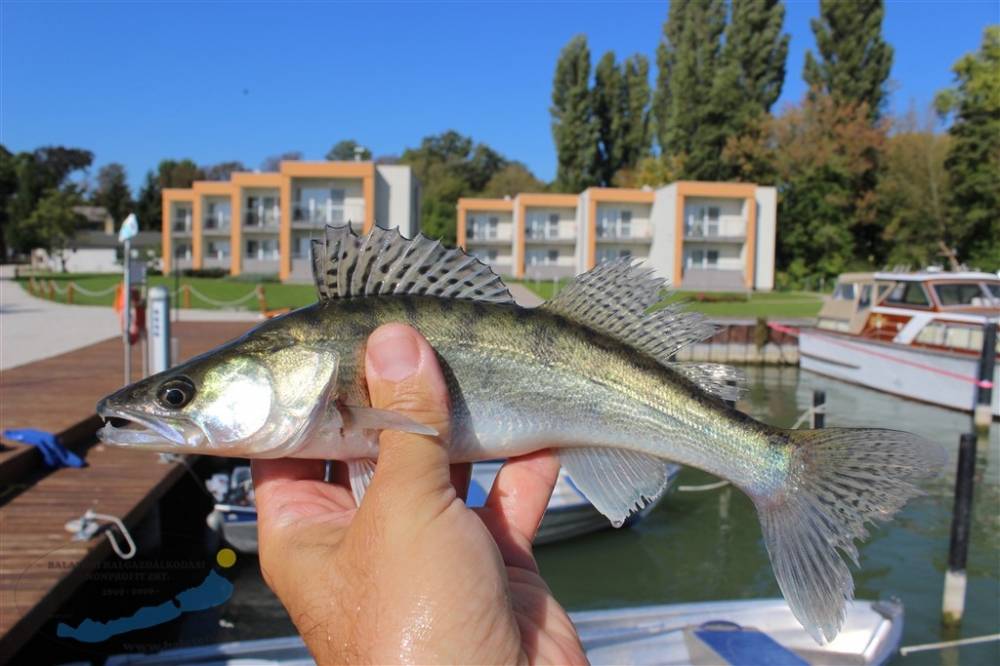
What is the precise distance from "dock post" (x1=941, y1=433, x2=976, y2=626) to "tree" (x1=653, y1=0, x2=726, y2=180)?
173ft

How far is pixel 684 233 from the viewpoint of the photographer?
5459 cm

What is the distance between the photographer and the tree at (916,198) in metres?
49.5

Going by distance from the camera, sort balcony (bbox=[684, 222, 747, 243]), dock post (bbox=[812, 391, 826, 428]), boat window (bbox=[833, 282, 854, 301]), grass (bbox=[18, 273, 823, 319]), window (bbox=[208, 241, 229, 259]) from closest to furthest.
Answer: dock post (bbox=[812, 391, 826, 428]) → boat window (bbox=[833, 282, 854, 301]) → grass (bbox=[18, 273, 823, 319]) → balcony (bbox=[684, 222, 747, 243]) → window (bbox=[208, 241, 229, 259])

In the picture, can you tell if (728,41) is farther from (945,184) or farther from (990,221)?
(990,221)

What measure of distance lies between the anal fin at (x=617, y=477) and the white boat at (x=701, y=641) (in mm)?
3494

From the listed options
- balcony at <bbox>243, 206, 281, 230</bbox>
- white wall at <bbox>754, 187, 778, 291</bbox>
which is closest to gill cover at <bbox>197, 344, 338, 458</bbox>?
balcony at <bbox>243, 206, 281, 230</bbox>

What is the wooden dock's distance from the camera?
5527 millimetres

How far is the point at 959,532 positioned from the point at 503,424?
8322 millimetres

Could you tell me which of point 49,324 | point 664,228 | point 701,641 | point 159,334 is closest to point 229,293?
point 49,324

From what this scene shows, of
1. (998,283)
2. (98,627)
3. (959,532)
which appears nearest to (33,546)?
(98,627)

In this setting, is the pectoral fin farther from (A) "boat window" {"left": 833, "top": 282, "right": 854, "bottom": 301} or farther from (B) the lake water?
(A) "boat window" {"left": 833, "top": 282, "right": 854, "bottom": 301}

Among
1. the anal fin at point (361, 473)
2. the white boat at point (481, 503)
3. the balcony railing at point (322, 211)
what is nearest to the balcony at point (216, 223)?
the balcony railing at point (322, 211)

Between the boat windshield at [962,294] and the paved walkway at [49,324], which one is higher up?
the boat windshield at [962,294]

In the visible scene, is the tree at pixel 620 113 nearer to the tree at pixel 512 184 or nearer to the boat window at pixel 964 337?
the tree at pixel 512 184
